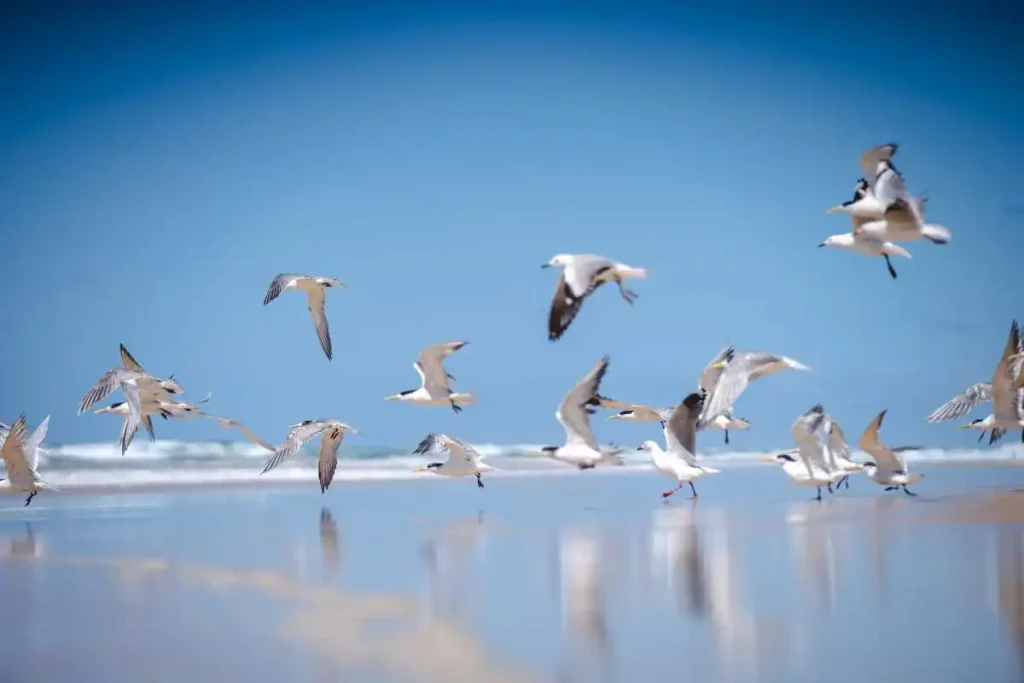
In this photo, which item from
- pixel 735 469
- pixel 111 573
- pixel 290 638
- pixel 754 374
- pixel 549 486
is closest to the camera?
pixel 290 638

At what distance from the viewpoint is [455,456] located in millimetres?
15625

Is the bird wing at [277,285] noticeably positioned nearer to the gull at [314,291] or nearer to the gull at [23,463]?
the gull at [314,291]

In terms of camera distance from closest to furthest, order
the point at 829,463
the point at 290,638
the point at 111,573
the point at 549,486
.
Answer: the point at 290,638, the point at 111,573, the point at 829,463, the point at 549,486

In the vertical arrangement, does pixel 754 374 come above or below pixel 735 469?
above

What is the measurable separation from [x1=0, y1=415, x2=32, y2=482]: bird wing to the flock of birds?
2 cm

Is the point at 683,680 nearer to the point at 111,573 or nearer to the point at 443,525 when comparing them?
the point at 111,573

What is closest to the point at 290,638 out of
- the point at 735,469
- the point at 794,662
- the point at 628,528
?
the point at 794,662

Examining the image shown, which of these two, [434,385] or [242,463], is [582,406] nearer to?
Answer: [434,385]

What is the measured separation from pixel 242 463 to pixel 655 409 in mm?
14824

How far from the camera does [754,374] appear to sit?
11789 mm

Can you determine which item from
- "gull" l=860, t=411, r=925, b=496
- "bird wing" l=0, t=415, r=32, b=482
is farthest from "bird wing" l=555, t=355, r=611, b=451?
"bird wing" l=0, t=415, r=32, b=482

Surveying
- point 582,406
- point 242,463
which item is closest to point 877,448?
point 582,406

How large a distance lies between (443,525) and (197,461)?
56.6 feet

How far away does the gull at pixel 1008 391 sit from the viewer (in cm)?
1494
